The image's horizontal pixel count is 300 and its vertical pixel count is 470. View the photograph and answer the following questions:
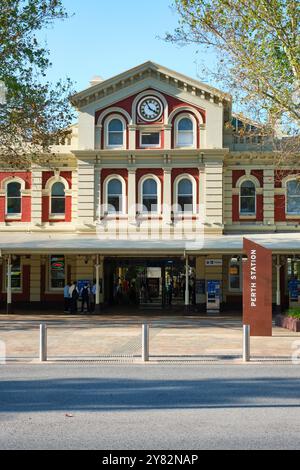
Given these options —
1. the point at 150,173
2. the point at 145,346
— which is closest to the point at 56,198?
the point at 150,173

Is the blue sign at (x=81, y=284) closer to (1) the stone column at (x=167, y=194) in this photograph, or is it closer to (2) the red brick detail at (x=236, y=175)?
(1) the stone column at (x=167, y=194)

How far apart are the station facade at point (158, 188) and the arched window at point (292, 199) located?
0.19 feet

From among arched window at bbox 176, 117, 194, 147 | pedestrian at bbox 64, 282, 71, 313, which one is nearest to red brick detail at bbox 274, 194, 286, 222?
arched window at bbox 176, 117, 194, 147

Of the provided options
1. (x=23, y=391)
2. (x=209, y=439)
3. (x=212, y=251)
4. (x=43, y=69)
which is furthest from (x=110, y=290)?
(x=209, y=439)

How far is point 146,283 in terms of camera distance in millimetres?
34031

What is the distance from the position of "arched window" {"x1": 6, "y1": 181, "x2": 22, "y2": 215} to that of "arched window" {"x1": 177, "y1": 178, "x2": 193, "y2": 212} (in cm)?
786

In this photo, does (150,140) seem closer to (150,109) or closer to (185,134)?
(150,109)

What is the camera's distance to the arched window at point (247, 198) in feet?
107

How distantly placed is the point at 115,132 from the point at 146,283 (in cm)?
760

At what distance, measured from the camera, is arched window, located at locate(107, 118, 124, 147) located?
32.0 meters

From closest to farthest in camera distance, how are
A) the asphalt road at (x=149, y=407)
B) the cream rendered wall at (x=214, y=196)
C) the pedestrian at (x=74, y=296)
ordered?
the asphalt road at (x=149, y=407), the pedestrian at (x=74, y=296), the cream rendered wall at (x=214, y=196)

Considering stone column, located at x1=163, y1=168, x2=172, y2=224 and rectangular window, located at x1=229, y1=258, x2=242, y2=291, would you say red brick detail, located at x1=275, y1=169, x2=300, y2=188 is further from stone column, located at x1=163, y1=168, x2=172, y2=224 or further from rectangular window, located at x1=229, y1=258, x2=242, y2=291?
stone column, located at x1=163, y1=168, x2=172, y2=224

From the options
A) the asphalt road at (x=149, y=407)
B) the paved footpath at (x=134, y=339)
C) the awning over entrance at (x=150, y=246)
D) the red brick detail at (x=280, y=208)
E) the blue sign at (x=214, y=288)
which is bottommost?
the paved footpath at (x=134, y=339)

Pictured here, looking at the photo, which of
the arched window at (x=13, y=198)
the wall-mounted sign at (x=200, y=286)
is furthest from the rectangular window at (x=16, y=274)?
the wall-mounted sign at (x=200, y=286)
